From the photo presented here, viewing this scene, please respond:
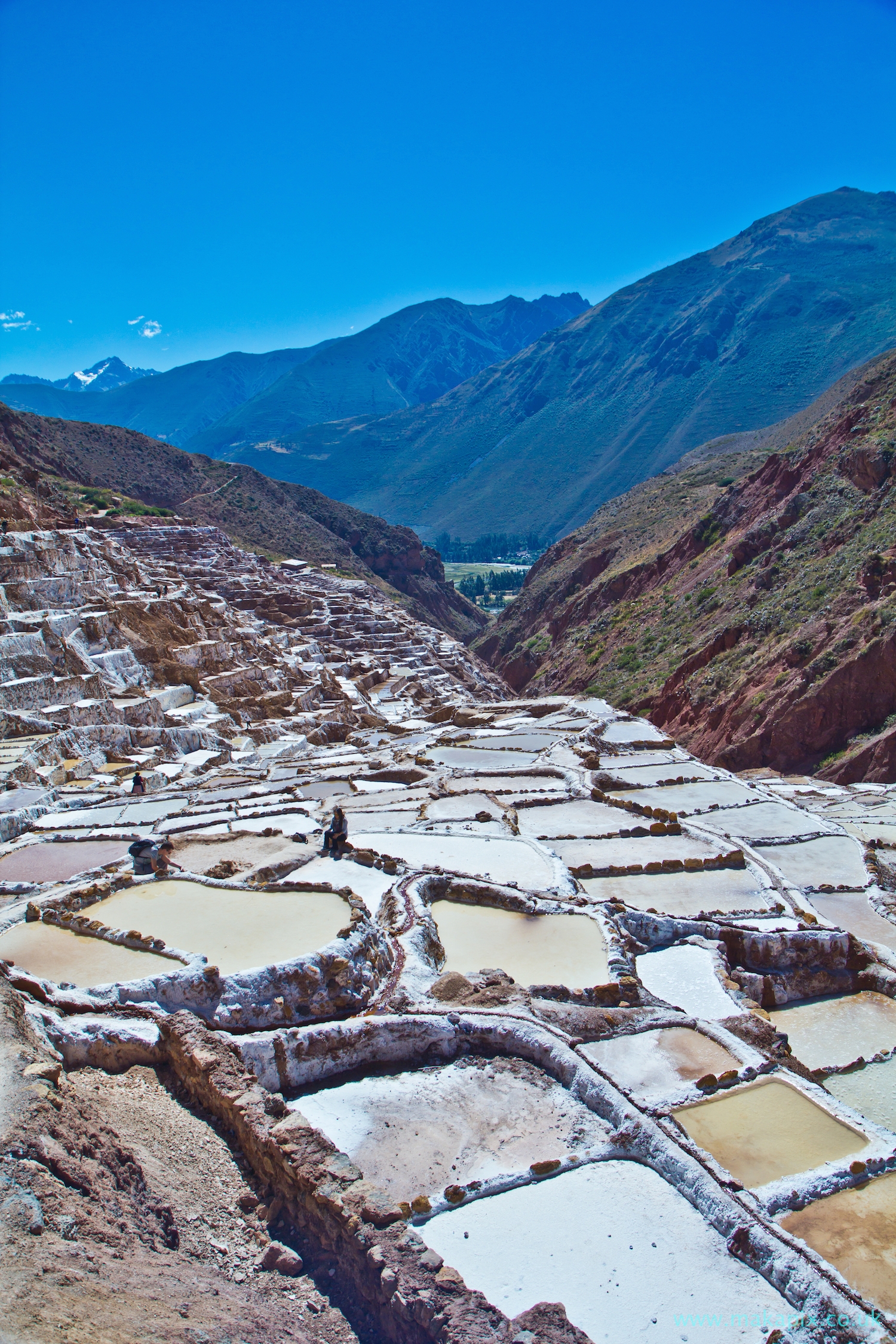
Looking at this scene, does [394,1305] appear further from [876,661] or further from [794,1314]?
[876,661]

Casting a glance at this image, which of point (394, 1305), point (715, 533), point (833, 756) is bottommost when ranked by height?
point (833, 756)

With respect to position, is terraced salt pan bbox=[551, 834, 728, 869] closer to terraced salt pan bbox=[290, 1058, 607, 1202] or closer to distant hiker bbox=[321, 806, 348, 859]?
distant hiker bbox=[321, 806, 348, 859]

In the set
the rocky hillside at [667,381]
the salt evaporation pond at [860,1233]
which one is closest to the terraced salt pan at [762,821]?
the salt evaporation pond at [860,1233]

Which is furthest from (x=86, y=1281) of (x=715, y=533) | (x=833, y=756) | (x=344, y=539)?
(x=344, y=539)

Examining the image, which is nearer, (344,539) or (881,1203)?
(881,1203)

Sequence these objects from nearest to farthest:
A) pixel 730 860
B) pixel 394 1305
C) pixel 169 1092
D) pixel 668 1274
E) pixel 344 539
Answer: pixel 394 1305 < pixel 668 1274 < pixel 169 1092 < pixel 730 860 < pixel 344 539

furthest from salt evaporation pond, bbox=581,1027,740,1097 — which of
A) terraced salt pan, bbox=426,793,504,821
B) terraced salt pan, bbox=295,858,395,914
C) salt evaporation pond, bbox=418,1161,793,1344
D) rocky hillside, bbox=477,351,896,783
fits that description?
rocky hillside, bbox=477,351,896,783

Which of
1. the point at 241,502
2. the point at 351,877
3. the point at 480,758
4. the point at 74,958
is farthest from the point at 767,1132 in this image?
the point at 241,502
